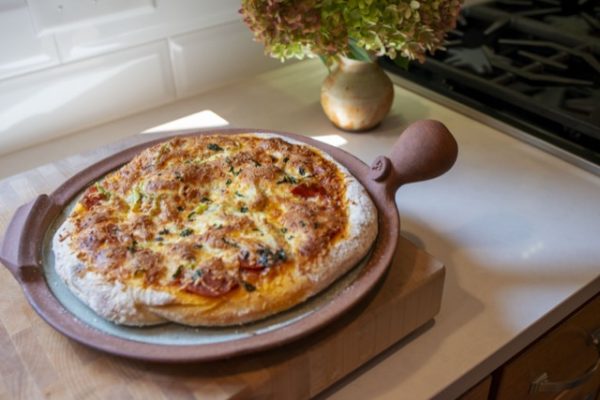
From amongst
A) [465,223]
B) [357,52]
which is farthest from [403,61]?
[465,223]

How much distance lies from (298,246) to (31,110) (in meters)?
0.72

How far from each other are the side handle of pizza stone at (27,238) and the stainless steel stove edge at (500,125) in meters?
0.84

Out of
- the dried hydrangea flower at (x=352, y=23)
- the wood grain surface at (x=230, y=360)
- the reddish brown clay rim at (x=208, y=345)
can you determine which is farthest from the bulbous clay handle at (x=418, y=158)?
the dried hydrangea flower at (x=352, y=23)

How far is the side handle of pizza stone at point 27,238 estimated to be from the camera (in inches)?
28.1

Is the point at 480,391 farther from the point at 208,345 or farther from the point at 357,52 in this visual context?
the point at 357,52

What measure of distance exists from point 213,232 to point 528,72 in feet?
2.91

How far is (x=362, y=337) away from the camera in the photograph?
0.68m

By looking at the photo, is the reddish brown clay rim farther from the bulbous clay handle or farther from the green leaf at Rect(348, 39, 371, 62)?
the green leaf at Rect(348, 39, 371, 62)

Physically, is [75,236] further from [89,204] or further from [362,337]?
[362,337]

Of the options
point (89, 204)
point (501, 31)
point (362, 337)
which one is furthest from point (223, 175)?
point (501, 31)

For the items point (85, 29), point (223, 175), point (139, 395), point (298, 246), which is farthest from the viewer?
point (85, 29)

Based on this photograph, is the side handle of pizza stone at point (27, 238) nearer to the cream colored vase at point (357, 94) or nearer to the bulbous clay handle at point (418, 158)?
the bulbous clay handle at point (418, 158)

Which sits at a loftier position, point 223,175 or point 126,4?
point 126,4

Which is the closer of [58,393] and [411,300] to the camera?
[58,393]
